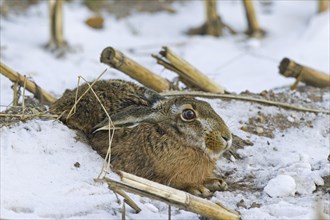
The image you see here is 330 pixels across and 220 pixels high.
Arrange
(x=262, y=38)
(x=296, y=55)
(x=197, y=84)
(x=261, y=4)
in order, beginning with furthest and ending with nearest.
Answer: (x=261, y=4), (x=262, y=38), (x=296, y=55), (x=197, y=84)

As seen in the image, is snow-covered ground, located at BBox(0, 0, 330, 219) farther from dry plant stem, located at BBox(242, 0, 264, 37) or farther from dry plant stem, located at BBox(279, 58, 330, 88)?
dry plant stem, located at BBox(279, 58, 330, 88)

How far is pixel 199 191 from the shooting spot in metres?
3.96

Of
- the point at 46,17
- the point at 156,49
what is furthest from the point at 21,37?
the point at 156,49

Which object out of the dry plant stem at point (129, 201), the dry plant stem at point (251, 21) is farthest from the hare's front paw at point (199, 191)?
the dry plant stem at point (251, 21)

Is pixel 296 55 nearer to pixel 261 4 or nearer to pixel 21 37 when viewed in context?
pixel 261 4

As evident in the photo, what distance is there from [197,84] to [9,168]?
2.32m

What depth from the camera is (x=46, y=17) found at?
367 inches

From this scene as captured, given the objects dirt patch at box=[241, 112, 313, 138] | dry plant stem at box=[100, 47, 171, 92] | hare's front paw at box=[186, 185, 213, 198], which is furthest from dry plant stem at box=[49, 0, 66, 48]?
hare's front paw at box=[186, 185, 213, 198]

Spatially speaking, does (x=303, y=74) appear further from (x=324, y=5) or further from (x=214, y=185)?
(x=324, y=5)

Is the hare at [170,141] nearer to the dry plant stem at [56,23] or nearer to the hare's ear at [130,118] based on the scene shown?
the hare's ear at [130,118]

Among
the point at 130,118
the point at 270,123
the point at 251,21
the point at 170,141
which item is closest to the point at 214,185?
the point at 170,141

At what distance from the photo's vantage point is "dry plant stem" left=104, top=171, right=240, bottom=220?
10.6 feet

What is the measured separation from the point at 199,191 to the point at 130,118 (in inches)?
23.1

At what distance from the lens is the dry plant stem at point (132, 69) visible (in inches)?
200
